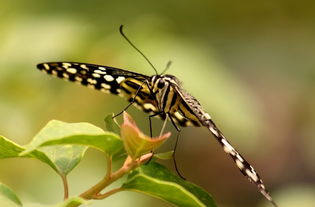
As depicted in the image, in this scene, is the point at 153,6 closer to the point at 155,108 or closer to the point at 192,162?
the point at 192,162

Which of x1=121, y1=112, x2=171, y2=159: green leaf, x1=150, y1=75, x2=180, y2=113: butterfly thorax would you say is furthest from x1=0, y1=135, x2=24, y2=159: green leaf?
x1=150, y1=75, x2=180, y2=113: butterfly thorax

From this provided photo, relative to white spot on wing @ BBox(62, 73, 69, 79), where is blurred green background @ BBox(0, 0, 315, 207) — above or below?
below

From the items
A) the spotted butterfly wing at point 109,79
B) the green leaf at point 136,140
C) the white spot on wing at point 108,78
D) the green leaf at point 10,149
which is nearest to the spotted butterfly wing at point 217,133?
the spotted butterfly wing at point 109,79

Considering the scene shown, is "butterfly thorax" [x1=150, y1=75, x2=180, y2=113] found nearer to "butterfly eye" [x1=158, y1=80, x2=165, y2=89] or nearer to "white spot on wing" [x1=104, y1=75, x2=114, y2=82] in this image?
"butterfly eye" [x1=158, y1=80, x2=165, y2=89]

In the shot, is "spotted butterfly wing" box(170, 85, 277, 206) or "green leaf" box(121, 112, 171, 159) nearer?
"green leaf" box(121, 112, 171, 159)

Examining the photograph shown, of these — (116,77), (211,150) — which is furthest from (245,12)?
(116,77)

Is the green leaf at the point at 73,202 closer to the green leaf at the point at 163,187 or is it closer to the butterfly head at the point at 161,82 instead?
the green leaf at the point at 163,187
